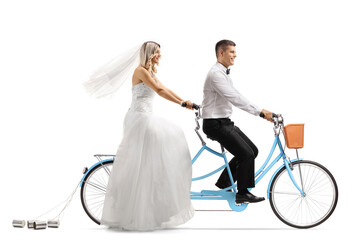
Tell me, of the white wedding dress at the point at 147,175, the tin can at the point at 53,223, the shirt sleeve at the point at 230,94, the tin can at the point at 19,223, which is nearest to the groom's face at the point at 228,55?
the shirt sleeve at the point at 230,94

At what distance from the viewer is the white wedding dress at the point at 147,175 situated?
611cm

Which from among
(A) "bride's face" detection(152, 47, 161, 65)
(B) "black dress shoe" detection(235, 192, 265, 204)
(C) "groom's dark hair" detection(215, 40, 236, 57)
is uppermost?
(C) "groom's dark hair" detection(215, 40, 236, 57)

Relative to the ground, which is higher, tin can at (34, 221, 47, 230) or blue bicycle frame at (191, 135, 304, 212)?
blue bicycle frame at (191, 135, 304, 212)

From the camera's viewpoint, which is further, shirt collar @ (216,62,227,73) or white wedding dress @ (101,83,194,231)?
shirt collar @ (216,62,227,73)

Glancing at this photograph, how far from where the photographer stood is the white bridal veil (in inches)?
252

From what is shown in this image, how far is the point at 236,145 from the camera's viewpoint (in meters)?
6.21

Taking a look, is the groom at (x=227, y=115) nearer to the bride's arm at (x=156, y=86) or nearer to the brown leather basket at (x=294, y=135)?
the brown leather basket at (x=294, y=135)

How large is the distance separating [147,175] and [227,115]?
1.27 metres

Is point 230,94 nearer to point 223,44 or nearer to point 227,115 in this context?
point 227,115

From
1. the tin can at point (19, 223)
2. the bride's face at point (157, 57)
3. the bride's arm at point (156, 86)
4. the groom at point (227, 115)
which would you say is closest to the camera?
the bride's arm at point (156, 86)

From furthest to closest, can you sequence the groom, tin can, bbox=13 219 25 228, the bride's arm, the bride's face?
tin can, bbox=13 219 25 228 → the bride's face → the groom → the bride's arm

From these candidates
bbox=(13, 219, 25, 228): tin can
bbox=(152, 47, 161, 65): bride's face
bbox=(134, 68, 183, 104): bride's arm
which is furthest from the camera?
bbox=(13, 219, 25, 228): tin can

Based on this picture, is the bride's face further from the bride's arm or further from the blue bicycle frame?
the blue bicycle frame

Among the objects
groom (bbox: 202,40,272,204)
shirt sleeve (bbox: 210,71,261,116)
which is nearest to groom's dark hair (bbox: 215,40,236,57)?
groom (bbox: 202,40,272,204)
